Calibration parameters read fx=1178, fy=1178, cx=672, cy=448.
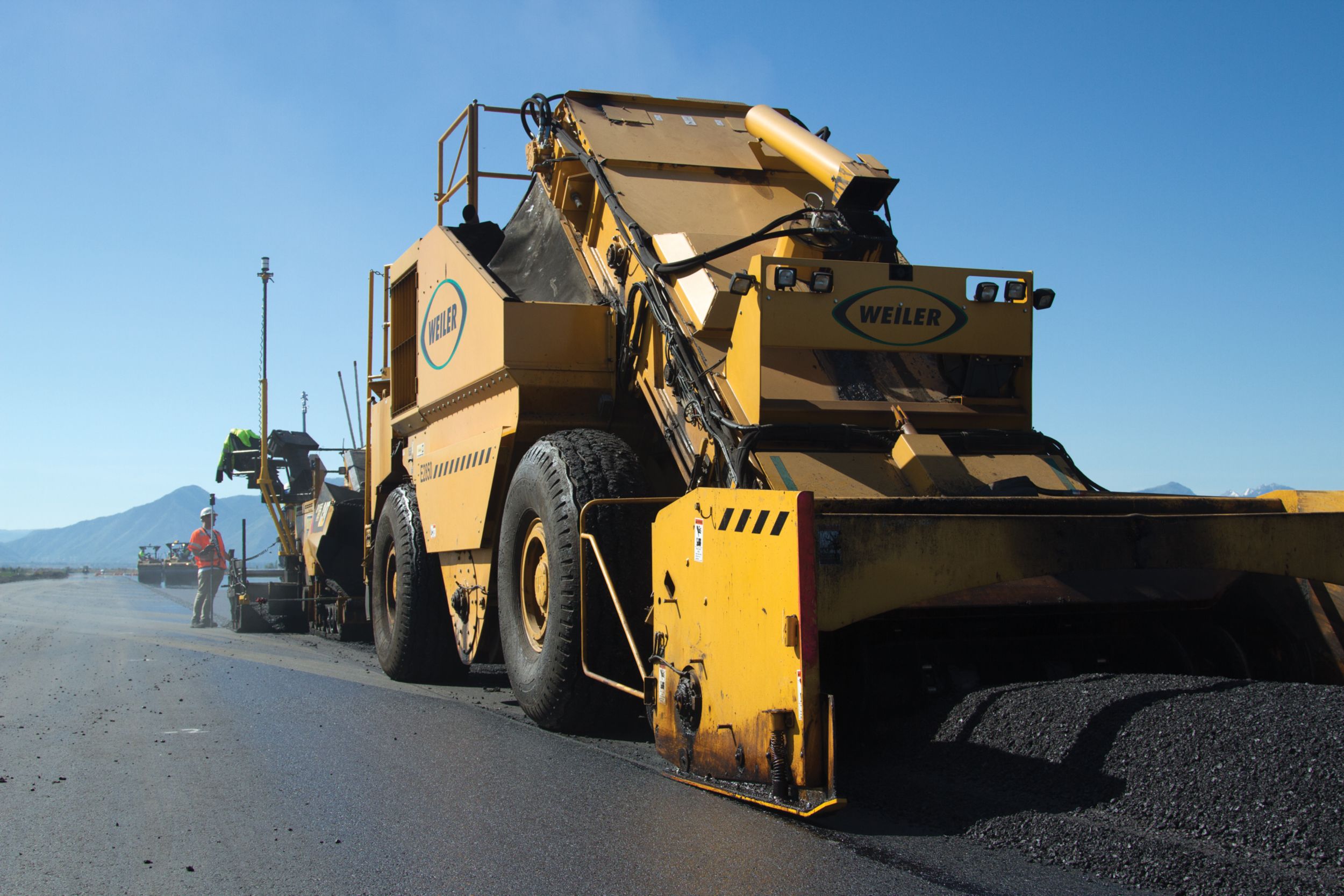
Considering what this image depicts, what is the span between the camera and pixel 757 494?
3.91 metres

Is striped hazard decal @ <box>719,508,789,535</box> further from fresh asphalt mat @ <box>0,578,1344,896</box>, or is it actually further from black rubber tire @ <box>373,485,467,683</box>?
black rubber tire @ <box>373,485,467,683</box>

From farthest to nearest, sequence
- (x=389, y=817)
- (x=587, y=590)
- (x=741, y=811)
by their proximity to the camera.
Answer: (x=587, y=590) < (x=389, y=817) < (x=741, y=811)

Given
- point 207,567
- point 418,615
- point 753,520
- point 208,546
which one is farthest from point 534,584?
point 208,546

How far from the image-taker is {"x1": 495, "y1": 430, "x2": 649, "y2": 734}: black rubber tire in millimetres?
5305

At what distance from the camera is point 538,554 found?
6.12 m

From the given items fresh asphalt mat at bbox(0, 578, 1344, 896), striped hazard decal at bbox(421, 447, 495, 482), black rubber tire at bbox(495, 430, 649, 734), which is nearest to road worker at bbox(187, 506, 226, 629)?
striped hazard decal at bbox(421, 447, 495, 482)

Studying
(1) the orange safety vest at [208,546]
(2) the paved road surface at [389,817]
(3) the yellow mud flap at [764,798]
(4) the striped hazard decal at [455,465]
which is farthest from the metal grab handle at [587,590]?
(1) the orange safety vest at [208,546]

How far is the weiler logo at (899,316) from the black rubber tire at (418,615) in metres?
3.79

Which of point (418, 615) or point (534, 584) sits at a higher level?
point (534, 584)

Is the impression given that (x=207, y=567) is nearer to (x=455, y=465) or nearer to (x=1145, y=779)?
(x=455, y=465)

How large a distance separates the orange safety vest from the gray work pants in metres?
0.75

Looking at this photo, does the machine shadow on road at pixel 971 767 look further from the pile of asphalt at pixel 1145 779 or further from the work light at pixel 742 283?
the work light at pixel 742 283

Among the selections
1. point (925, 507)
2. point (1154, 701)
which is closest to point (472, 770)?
point (925, 507)

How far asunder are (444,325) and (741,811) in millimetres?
4530
